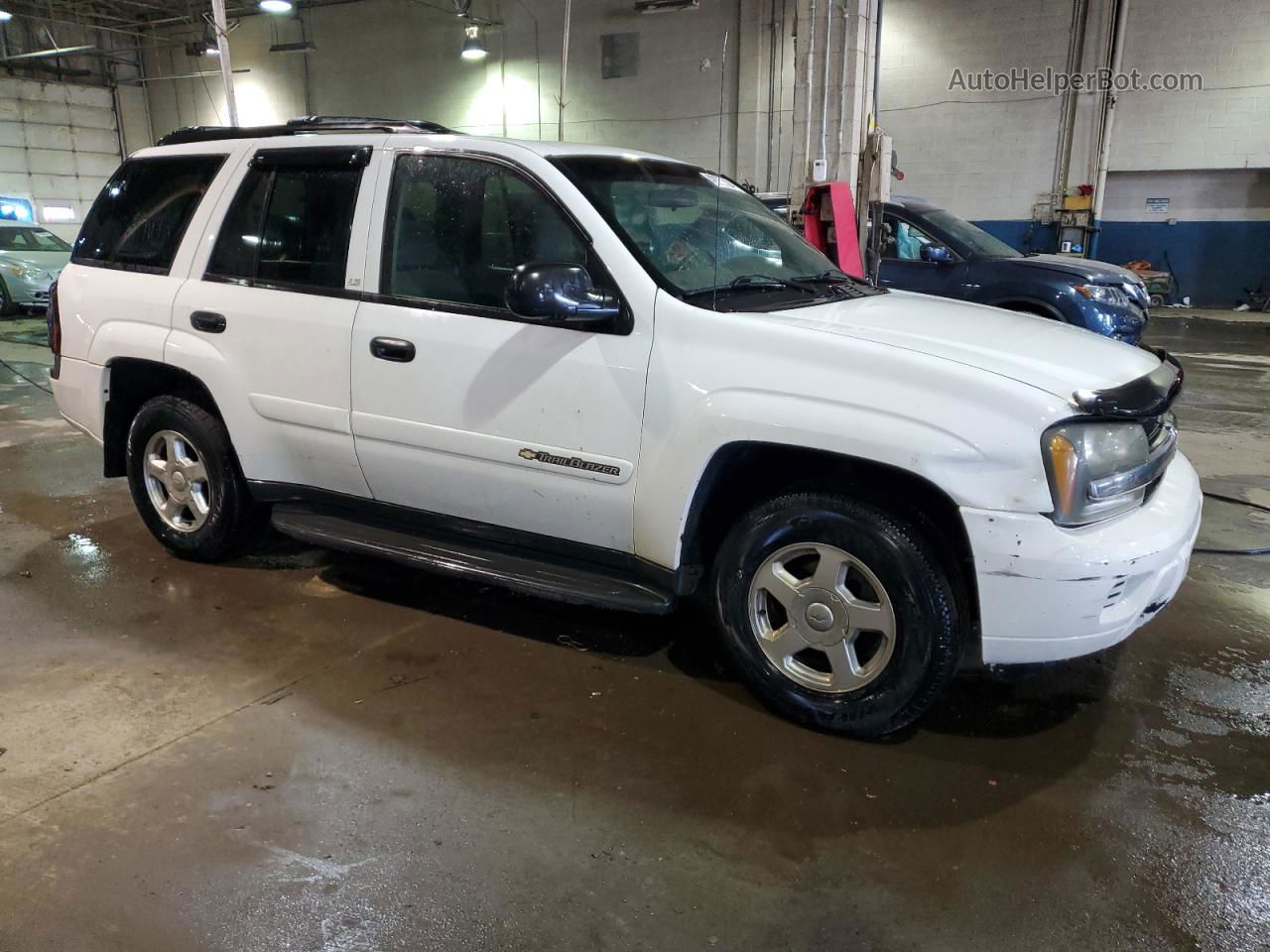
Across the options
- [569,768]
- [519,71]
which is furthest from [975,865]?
[519,71]

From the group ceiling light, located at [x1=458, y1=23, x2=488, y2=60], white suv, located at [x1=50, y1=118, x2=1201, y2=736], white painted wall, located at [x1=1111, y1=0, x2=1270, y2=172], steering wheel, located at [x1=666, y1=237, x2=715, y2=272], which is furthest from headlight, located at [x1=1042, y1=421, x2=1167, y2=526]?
ceiling light, located at [x1=458, y1=23, x2=488, y2=60]

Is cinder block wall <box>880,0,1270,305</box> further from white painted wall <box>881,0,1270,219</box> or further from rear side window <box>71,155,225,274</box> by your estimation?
rear side window <box>71,155,225,274</box>

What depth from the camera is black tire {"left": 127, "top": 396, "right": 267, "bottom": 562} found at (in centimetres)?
399

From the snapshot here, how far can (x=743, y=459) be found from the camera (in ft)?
9.43

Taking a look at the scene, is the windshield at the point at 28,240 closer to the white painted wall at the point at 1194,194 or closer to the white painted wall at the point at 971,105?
the white painted wall at the point at 971,105

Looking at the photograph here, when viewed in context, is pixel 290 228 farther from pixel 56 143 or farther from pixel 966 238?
pixel 56 143

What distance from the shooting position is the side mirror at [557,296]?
278 cm

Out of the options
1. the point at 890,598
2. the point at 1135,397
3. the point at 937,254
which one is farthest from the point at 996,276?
the point at 890,598

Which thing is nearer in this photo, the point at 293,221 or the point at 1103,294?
the point at 293,221

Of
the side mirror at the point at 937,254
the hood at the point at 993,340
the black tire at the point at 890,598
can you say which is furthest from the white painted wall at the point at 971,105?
the black tire at the point at 890,598

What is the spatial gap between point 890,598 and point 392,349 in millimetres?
1916

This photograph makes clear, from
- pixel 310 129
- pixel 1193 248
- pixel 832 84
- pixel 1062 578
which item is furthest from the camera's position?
pixel 1193 248

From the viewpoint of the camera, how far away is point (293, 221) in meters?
3.65

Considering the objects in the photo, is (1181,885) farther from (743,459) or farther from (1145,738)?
(743,459)
